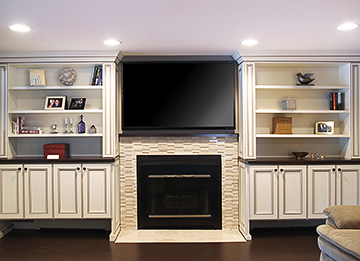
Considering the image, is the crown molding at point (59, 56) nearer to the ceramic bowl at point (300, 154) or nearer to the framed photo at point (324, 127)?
the ceramic bowl at point (300, 154)

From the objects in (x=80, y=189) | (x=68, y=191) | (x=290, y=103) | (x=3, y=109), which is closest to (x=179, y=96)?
(x=290, y=103)

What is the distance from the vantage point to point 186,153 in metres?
4.20

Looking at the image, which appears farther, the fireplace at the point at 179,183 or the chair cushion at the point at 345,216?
the fireplace at the point at 179,183

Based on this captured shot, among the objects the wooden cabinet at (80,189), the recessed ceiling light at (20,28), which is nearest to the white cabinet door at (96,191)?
the wooden cabinet at (80,189)

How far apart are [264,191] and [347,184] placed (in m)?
1.07

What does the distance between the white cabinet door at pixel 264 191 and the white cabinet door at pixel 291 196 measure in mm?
78

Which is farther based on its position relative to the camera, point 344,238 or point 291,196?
point 291,196

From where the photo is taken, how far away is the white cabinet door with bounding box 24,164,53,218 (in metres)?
3.83

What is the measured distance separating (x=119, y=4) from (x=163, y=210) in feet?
9.18

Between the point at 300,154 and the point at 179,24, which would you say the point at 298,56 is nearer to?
the point at 300,154

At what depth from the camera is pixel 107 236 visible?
3.98 metres

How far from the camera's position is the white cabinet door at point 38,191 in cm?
383

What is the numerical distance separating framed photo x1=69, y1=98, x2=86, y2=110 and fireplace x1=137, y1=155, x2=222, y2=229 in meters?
1.05

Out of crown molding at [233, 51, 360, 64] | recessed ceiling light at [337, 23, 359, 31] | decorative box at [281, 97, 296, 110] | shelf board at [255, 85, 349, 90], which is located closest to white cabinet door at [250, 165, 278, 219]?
decorative box at [281, 97, 296, 110]
